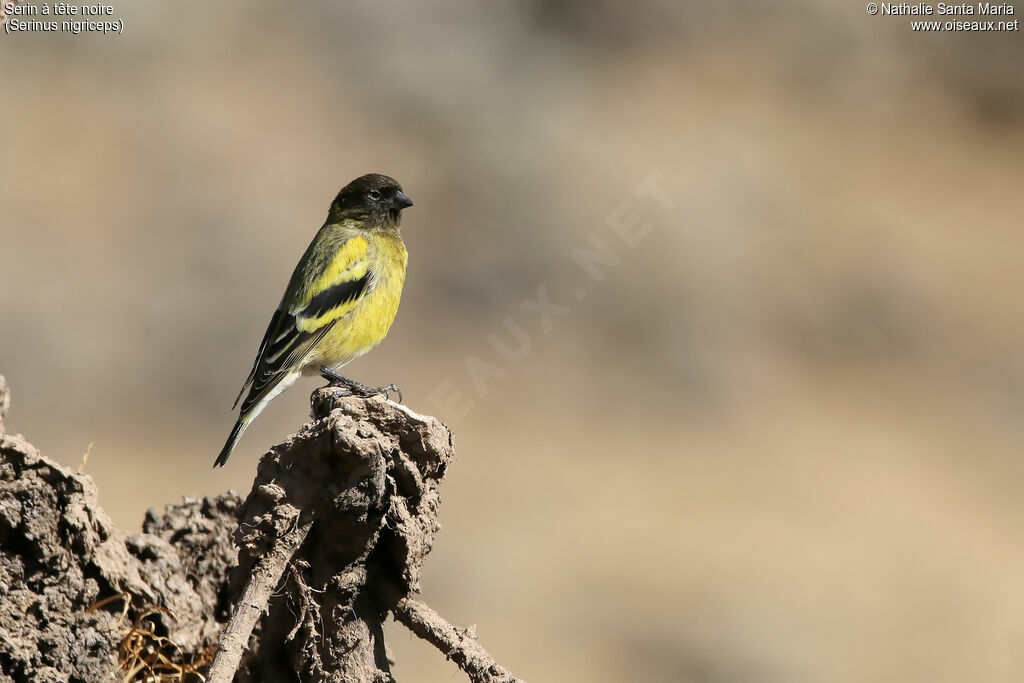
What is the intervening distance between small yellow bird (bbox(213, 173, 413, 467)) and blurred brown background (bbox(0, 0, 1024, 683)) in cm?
515

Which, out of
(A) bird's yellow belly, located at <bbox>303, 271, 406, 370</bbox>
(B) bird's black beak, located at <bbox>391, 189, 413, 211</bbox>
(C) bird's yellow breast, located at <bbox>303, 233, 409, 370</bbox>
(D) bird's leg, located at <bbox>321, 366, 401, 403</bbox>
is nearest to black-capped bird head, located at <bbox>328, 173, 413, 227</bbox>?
(B) bird's black beak, located at <bbox>391, 189, 413, 211</bbox>

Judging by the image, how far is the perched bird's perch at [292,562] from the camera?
163 inches

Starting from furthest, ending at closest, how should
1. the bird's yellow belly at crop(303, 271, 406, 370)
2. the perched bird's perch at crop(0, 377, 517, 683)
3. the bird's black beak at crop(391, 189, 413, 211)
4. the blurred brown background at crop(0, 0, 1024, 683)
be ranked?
1. the blurred brown background at crop(0, 0, 1024, 683)
2. the bird's black beak at crop(391, 189, 413, 211)
3. the bird's yellow belly at crop(303, 271, 406, 370)
4. the perched bird's perch at crop(0, 377, 517, 683)

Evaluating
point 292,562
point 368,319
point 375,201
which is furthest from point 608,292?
point 292,562

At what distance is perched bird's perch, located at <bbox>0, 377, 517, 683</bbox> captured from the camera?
163 inches

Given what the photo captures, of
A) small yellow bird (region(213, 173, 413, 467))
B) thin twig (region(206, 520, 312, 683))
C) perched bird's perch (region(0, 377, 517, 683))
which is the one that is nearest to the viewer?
thin twig (region(206, 520, 312, 683))

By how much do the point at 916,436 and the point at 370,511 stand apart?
14015mm

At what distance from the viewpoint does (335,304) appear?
7.42 metres

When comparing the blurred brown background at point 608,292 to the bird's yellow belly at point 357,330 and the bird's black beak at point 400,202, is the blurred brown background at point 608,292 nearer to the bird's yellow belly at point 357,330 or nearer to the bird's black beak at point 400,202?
the bird's yellow belly at point 357,330

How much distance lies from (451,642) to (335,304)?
3.40m

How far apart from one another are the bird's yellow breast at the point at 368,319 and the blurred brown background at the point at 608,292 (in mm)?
5066

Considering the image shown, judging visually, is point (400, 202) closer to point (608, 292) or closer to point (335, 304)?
point (335, 304)

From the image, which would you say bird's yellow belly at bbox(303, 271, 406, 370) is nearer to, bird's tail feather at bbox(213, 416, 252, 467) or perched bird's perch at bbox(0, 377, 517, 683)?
bird's tail feather at bbox(213, 416, 252, 467)

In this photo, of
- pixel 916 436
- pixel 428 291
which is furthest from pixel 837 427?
pixel 428 291
